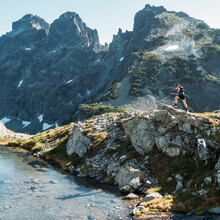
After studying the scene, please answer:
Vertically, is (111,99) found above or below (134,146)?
above

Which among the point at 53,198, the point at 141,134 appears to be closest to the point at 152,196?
the point at 53,198

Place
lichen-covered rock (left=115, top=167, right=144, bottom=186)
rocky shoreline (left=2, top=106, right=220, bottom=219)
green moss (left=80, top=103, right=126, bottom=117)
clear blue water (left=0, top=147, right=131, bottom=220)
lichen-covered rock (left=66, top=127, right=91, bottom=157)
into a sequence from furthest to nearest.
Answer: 1. green moss (left=80, top=103, right=126, bottom=117)
2. lichen-covered rock (left=66, top=127, right=91, bottom=157)
3. lichen-covered rock (left=115, top=167, right=144, bottom=186)
4. rocky shoreline (left=2, top=106, right=220, bottom=219)
5. clear blue water (left=0, top=147, right=131, bottom=220)

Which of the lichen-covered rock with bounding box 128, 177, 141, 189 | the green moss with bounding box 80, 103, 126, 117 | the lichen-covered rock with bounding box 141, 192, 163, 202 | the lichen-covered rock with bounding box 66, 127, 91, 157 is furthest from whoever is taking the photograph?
the green moss with bounding box 80, 103, 126, 117

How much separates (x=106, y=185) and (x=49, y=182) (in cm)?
783

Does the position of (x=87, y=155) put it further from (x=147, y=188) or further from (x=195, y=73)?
(x=195, y=73)

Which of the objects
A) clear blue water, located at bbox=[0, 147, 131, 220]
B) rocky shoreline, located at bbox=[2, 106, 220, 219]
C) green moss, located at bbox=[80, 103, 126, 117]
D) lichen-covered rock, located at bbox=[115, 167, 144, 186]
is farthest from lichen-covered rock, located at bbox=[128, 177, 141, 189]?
green moss, located at bbox=[80, 103, 126, 117]

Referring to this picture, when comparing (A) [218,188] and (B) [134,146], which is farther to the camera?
(B) [134,146]

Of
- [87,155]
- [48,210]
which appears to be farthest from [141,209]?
[87,155]

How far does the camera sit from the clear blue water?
19750mm

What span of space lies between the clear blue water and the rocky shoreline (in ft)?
7.37

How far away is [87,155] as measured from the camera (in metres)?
37.7

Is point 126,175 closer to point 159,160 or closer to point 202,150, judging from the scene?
point 159,160

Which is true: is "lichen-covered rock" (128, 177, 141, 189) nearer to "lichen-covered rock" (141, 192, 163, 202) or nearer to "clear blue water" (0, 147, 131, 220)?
"clear blue water" (0, 147, 131, 220)

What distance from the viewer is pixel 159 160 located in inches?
1124
